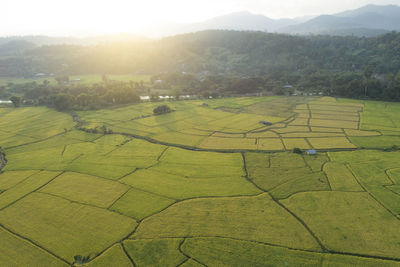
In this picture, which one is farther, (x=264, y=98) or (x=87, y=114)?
(x=264, y=98)

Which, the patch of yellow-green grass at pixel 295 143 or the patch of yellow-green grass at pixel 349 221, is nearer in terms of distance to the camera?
the patch of yellow-green grass at pixel 349 221

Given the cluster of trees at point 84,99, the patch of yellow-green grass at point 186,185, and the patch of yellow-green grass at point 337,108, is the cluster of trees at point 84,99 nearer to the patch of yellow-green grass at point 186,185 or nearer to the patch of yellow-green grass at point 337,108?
the patch of yellow-green grass at point 186,185

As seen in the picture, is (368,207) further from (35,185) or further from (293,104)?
(293,104)

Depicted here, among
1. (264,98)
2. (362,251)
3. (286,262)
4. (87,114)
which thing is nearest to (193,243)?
(286,262)

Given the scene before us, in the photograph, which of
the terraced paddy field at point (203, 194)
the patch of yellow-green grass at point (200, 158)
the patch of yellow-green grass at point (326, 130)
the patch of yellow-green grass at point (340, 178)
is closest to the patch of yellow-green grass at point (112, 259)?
the terraced paddy field at point (203, 194)

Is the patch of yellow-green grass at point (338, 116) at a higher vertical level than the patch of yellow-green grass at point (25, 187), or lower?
lower

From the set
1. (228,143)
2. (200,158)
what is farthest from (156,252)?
(228,143)

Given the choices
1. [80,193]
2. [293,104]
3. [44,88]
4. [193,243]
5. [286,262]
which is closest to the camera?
[286,262]
